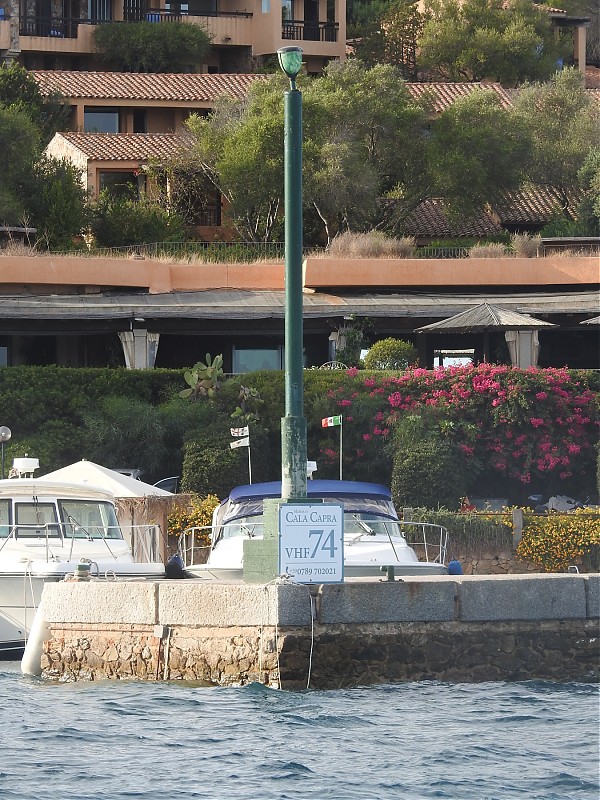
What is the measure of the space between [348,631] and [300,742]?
6.58 feet

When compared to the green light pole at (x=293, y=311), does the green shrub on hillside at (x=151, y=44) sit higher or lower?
higher

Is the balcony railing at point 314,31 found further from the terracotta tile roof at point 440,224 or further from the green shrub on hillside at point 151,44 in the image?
the terracotta tile roof at point 440,224

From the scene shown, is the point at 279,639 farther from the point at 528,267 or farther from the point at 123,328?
the point at 528,267

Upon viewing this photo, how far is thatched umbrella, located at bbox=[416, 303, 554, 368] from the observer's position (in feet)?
112

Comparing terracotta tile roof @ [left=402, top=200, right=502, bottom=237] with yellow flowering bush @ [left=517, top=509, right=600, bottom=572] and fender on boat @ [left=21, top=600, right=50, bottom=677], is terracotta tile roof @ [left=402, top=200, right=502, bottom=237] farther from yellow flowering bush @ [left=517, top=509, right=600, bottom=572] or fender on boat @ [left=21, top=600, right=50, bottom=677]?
fender on boat @ [left=21, top=600, right=50, bottom=677]

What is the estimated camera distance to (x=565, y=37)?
75812 millimetres

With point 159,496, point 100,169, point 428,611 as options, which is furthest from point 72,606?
point 100,169

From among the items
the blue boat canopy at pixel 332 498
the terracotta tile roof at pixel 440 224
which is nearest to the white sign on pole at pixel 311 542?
the blue boat canopy at pixel 332 498

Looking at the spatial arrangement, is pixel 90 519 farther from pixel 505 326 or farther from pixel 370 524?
pixel 505 326

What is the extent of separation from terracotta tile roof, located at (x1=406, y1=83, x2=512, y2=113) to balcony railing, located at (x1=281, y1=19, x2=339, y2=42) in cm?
896

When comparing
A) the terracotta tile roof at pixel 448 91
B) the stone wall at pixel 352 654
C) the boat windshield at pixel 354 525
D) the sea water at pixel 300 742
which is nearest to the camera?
the sea water at pixel 300 742

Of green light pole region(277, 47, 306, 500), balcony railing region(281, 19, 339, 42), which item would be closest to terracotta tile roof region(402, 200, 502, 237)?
balcony railing region(281, 19, 339, 42)

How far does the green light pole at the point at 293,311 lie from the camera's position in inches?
666

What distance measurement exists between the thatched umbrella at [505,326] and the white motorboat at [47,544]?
12676 millimetres
